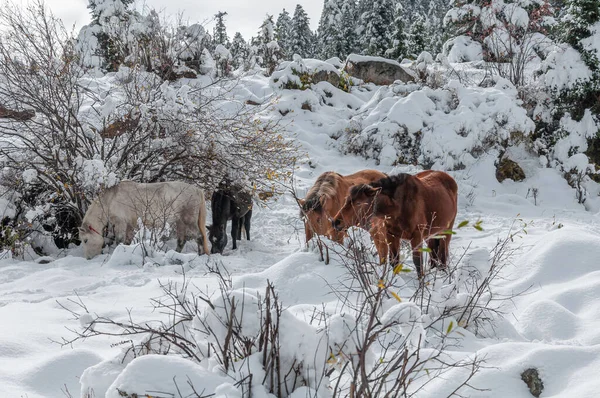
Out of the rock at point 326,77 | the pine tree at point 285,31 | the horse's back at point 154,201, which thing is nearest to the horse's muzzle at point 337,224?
the horse's back at point 154,201

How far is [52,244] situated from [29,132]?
76.5 inches

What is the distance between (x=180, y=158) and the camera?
8.22 metres

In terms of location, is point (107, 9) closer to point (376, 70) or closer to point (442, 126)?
point (376, 70)

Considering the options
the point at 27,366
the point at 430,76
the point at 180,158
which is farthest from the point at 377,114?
the point at 27,366

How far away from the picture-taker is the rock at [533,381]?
96.2 inches

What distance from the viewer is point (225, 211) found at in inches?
316

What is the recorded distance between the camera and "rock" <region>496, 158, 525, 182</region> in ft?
41.3

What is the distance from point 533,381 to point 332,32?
4211 centimetres

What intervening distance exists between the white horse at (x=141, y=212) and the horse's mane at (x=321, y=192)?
2.12m

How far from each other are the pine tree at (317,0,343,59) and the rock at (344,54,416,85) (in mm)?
21220

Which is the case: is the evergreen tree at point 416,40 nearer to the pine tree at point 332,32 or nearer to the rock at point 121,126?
the pine tree at point 332,32

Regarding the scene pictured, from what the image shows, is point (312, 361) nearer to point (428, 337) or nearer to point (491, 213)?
point (428, 337)

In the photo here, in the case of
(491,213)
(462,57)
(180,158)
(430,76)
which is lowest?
(491,213)

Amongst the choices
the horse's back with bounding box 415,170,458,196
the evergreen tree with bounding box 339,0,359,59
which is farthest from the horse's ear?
the evergreen tree with bounding box 339,0,359,59
